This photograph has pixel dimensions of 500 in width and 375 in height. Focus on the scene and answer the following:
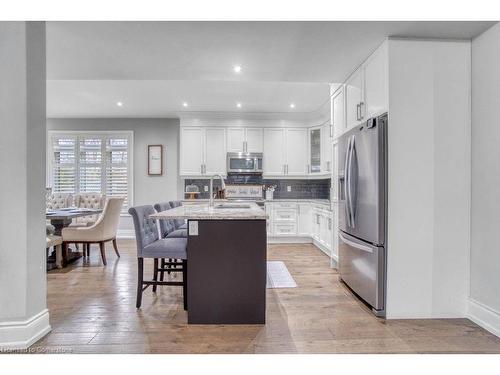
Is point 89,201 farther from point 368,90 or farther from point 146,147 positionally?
point 368,90

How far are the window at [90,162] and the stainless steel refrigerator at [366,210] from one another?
487 cm

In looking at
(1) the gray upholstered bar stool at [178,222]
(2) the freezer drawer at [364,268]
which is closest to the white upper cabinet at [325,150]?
(2) the freezer drawer at [364,268]

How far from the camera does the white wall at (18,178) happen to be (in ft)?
6.60

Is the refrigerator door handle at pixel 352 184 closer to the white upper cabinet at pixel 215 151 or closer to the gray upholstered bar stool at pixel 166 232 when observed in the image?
the gray upholstered bar stool at pixel 166 232

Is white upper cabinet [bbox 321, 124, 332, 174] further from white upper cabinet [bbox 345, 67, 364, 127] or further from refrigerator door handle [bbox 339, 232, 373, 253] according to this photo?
refrigerator door handle [bbox 339, 232, 373, 253]

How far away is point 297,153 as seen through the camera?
614cm

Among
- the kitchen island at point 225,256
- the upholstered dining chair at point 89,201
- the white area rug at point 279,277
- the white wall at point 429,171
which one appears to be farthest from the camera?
the upholstered dining chair at point 89,201

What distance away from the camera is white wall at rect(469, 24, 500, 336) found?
2256 mm

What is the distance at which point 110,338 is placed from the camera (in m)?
2.21

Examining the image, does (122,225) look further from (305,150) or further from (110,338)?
(110,338)

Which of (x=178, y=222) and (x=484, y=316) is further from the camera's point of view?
(x=178, y=222)

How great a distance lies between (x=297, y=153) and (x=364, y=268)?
3.67m

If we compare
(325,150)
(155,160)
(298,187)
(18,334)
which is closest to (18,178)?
(18,334)

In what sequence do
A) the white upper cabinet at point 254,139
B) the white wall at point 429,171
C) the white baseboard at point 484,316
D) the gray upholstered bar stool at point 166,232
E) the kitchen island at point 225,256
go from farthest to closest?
the white upper cabinet at point 254,139, the gray upholstered bar stool at point 166,232, the white wall at point 429,171, the kitchen island at point 225,256, the white baseboard at point 484,316
